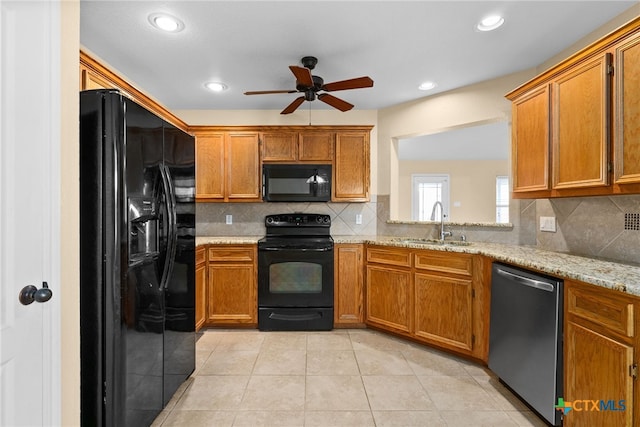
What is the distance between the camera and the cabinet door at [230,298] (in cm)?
300

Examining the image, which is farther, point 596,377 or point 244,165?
point 244,165

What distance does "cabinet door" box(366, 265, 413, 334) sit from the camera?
2.72 m

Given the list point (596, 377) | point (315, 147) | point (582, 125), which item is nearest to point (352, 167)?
point (315, 147)

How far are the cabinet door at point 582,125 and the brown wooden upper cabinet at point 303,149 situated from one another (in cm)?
202

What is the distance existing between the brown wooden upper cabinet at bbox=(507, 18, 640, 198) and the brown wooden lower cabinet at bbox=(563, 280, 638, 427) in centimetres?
65

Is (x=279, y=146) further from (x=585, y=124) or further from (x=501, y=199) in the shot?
(x=501, y=199)

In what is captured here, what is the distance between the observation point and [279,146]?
10.9ft

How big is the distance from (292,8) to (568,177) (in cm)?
205

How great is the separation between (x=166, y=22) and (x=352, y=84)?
4.39 feet

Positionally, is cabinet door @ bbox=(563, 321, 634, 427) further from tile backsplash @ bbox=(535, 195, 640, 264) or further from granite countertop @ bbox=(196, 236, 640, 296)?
tile backsplash @ bbox=(535, 195, 640, 264)

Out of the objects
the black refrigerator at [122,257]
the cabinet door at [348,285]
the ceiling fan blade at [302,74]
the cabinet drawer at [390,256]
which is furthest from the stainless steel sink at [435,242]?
the black refrigerator at [122,257]
